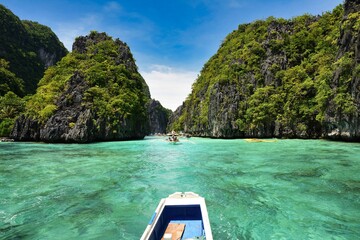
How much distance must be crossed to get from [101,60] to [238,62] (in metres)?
37.7

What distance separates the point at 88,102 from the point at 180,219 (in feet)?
153

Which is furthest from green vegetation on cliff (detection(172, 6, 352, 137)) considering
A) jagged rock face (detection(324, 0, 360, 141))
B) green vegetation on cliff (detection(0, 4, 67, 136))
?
green vegetation on cliff (detection(0, 4, 67, 136))

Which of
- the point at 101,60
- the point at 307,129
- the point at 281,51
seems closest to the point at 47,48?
the point at 101,60

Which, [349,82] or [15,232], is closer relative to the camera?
[15,232]

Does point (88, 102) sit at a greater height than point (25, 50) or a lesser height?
lesser

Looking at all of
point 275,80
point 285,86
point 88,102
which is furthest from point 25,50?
point 285,86

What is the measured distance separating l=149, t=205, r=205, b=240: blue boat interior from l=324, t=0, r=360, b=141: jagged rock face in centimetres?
3392

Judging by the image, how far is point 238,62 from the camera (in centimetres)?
6612

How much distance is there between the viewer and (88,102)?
160 ft

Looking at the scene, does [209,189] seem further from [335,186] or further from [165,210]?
[335,186]

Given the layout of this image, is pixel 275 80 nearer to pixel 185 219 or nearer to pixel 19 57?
pixel 185 219

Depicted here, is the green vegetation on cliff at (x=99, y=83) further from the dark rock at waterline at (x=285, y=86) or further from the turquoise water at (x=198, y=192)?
the turquoise water at (x=198, y=192)

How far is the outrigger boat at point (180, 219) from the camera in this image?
18.9ft

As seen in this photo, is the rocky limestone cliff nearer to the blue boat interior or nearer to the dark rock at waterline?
the dark rock at waterline
